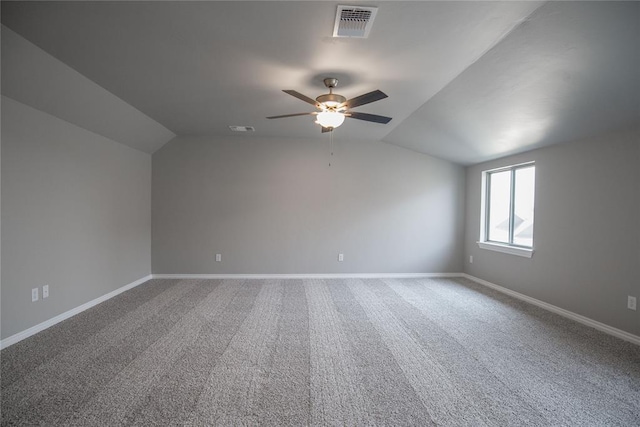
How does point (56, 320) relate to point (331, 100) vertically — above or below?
below

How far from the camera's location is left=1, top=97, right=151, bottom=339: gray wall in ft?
8.54

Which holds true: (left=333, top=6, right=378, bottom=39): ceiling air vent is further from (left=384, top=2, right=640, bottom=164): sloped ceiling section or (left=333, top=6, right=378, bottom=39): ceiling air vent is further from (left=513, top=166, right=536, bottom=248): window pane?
(left=513, top=166, right=536, bottom=248): window pane

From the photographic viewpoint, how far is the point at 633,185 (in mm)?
2777

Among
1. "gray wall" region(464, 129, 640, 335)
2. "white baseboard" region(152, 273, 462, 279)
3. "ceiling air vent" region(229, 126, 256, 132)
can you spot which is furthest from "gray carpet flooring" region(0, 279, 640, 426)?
"ceiling air vent" region(229, 126, 256, 132)

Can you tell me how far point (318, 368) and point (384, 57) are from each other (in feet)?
8.53

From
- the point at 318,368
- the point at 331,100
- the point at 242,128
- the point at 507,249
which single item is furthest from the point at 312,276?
the point at 331,100

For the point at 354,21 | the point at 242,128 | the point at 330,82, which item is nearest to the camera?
the point at 354,21

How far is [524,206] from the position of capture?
4.20m

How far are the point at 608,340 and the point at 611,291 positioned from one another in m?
0.50

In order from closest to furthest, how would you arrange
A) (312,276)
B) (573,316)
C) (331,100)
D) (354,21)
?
(354,21), (331,100), (573,316), (312,276)

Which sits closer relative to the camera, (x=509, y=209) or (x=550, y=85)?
(x=550, y=85)

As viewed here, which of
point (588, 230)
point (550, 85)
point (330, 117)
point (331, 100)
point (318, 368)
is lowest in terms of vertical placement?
point (318, 368)

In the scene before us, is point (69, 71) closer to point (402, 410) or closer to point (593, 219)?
point (402, 410)

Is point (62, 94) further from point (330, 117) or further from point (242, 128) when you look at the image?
point (330, 117)
